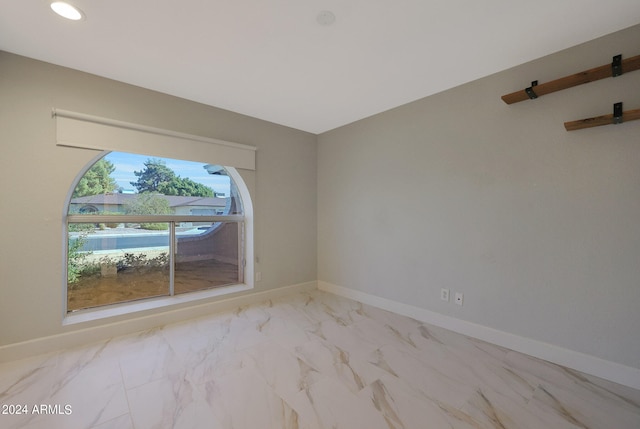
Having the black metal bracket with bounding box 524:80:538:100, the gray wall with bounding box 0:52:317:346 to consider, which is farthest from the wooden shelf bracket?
the gray wall with bounding box 0:52:317:346

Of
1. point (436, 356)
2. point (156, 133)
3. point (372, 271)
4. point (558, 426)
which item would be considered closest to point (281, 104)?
point (156, 133)

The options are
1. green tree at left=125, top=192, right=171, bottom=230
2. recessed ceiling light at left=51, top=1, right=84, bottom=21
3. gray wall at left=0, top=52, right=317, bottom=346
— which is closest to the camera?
recessed ceiling light at left=51, top=1, right=84, bottom=21

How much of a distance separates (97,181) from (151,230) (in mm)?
634

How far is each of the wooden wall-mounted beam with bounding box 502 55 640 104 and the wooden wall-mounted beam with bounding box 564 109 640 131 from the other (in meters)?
0.27

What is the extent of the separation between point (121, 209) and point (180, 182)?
608mm

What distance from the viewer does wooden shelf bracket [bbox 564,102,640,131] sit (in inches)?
65.9

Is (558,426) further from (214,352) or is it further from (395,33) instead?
(395,33)

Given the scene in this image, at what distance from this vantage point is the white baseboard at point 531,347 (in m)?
1.76

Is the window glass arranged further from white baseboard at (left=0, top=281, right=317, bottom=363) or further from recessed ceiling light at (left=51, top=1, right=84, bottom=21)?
recessed ceiling light at (left=51, top=1, right=84, bottom=21)

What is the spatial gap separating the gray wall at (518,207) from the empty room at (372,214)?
1cm

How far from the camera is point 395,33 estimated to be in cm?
180

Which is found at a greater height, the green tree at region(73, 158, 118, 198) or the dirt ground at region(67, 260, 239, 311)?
the green tree at region(73, 158, 118, 198)

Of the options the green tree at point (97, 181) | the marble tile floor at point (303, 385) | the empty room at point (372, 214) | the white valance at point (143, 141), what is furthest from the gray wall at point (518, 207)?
the green tree at point (97, 181)

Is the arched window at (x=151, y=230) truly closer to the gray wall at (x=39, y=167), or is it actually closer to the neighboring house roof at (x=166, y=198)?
the neighboring house roof at (x=166, y=198)
